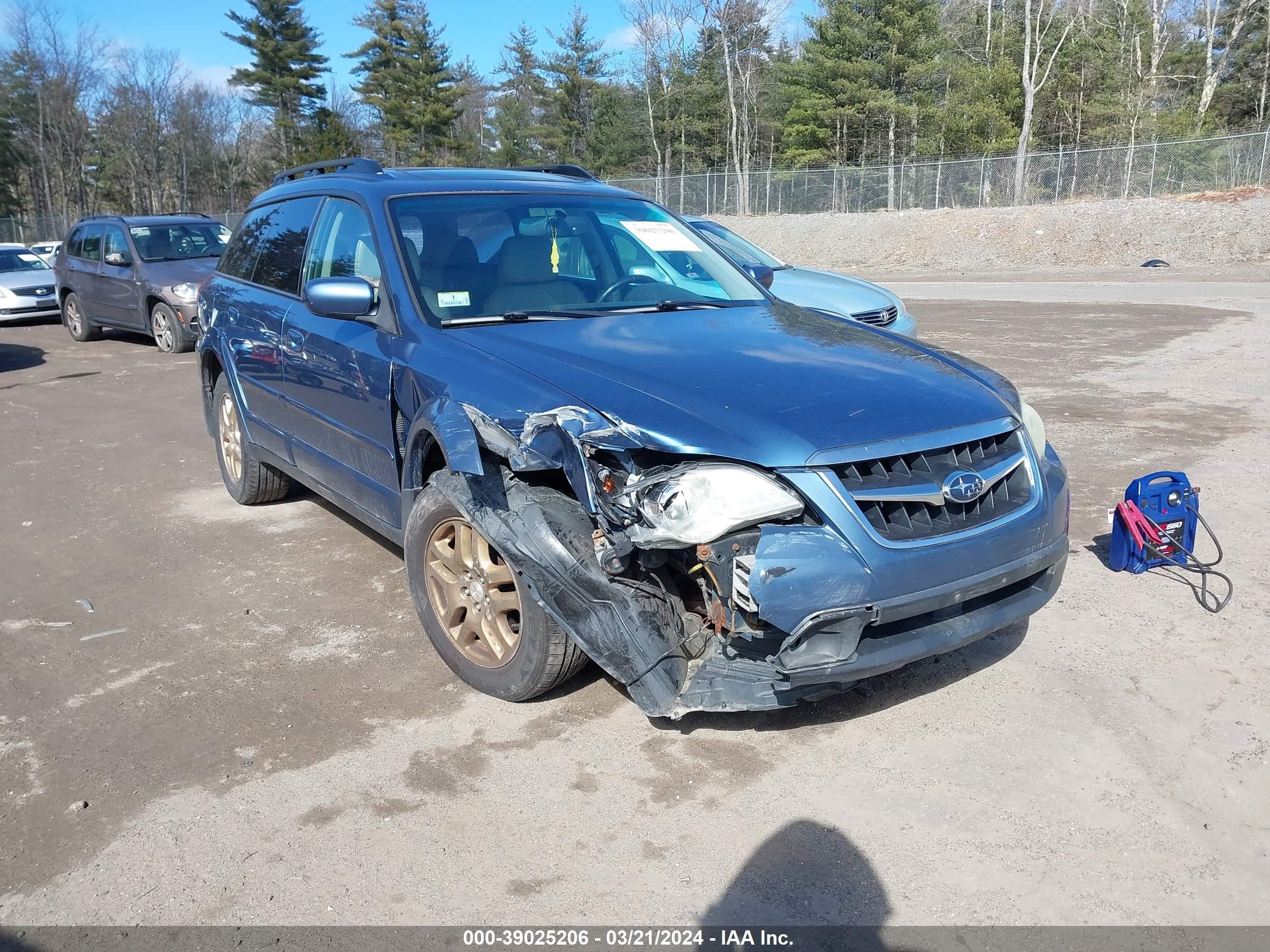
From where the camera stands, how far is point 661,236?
4.92 m

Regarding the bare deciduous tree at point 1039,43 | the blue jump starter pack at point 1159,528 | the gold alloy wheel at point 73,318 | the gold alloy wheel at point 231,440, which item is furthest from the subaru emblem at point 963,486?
the bare deciduous tree at point 1039,43

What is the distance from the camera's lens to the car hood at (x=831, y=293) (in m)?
9.16

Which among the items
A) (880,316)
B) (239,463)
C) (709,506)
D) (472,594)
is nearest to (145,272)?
(239,463)

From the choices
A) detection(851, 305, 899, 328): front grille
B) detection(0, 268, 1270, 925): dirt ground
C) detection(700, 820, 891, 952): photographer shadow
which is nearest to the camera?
detection(700, 820, 891, 952): photographer shadow

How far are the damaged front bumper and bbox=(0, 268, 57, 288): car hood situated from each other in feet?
59.8

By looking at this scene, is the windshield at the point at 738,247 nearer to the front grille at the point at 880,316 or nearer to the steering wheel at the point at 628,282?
the front grille at the point at 880,316

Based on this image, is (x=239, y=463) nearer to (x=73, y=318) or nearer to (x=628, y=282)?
(x=628, y=282)

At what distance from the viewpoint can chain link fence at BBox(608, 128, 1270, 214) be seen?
114 ft

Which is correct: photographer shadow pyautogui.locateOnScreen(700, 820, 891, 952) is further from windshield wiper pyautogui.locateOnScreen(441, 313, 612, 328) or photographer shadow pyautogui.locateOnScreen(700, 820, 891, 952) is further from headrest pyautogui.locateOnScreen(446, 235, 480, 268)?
headrest pyautogui.locateOnScreen(446, 235, 480, 268)

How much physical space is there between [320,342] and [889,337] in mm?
2539

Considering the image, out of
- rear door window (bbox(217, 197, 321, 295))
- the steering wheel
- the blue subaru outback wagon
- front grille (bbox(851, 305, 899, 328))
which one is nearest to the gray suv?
rear door window (bbox(217, 197, 321, 295))

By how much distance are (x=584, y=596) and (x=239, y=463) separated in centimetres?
401

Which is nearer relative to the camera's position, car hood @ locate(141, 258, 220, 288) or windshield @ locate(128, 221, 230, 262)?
car hood @ locate(141, 258, 220, 288)

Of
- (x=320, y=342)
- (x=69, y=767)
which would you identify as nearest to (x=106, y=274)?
(x=320, y=342)
